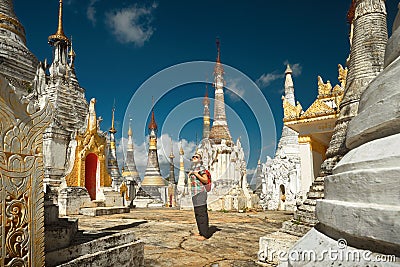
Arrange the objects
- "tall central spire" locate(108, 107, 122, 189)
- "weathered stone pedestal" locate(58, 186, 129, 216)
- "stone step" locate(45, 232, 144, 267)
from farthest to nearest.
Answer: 1. "tall central spire" locate(108, 107, 122, 189)
2. "weathered stone pedestal" locate(58, 186, 129, 216)
3. "stone step" locate(45, 232, 144, 267)

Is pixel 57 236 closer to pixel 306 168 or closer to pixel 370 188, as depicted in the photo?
pixel 370 188

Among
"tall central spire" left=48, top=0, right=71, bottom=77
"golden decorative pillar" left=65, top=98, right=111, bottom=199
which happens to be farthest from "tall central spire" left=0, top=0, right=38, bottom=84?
"tall central spire" left=48, top=0, right=71, bottom=77

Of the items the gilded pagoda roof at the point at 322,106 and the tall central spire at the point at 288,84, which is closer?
the gilded pagoda roof at the point at 322,106

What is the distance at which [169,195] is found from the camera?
2109 centimetres

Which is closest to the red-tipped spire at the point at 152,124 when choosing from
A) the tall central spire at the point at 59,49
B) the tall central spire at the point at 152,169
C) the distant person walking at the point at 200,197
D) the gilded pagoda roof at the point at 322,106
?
the tall central spire at the point at 152,169

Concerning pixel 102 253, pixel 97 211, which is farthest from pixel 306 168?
pixel 102 253

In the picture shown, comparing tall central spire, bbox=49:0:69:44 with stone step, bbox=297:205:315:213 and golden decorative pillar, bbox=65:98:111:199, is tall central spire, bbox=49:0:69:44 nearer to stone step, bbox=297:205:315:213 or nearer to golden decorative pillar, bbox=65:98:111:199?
golden decorative pillar, bbox=65:98:111:199

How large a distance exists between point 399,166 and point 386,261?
17.4 inches

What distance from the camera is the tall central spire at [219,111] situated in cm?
2173

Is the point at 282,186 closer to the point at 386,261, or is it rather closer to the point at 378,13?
the point at 378,13

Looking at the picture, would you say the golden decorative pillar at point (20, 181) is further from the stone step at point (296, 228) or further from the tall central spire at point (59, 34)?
the tall central spire at point (59, 34)

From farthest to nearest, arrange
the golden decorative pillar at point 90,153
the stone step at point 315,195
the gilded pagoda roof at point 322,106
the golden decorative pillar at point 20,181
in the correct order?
the golden decorative pillar at point 90,153 < the gilded pagoda roof at point 322,106 < the stone step at point 315,195 < the golden decorative pillar at point 20,181

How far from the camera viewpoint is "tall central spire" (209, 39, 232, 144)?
21.7 m

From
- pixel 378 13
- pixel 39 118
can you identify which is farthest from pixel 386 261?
pixel 378 13
